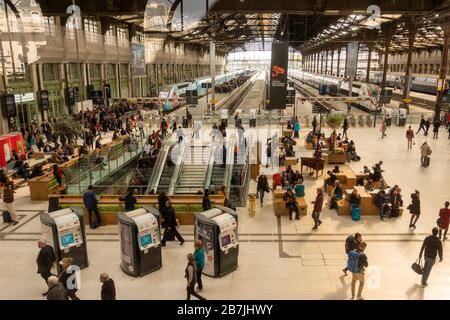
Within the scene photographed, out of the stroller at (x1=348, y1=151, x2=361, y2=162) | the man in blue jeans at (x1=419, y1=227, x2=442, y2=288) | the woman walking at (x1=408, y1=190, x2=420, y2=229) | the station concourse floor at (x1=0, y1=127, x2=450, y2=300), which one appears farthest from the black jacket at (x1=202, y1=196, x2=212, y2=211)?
the stroller at (x1=348, y1=151, x2=361, y2=162)

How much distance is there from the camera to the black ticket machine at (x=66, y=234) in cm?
842

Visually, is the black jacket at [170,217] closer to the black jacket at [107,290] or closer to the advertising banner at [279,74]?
the black jacket at [107,290]

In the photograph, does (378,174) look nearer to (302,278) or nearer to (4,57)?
(302,278)

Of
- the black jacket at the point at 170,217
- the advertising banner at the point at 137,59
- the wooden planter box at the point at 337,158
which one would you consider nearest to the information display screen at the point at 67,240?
the black jacket at the point at 170,217

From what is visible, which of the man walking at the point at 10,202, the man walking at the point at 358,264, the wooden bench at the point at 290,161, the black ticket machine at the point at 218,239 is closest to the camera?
the man walking at the point at 358,264

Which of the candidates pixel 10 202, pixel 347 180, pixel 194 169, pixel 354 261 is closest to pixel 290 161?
pixel 347 180

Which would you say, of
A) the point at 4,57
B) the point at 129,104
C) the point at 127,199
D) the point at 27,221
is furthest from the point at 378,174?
the point at 129,104

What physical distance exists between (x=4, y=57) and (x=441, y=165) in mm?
23066

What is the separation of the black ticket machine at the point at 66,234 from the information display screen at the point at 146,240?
1.44 m

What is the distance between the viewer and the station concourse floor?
26.3 ft

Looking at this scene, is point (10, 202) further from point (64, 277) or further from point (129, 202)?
point (64, 277)

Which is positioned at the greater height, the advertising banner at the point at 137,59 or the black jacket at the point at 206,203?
the advertising banner at the point at 137,59

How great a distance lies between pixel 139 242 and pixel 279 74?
41.3 ft
